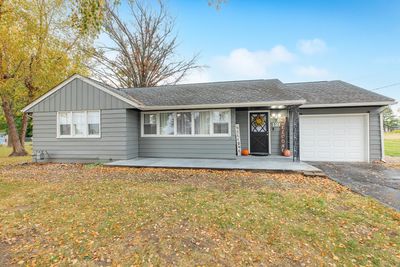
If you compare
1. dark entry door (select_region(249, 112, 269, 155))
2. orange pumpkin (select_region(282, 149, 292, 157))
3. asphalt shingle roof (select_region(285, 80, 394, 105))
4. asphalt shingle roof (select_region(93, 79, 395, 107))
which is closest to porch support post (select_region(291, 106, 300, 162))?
asphalt shingle roof (select_region(93, 79, 395, 107))

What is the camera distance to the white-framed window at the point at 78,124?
879 cm

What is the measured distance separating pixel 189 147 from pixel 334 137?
6.49m

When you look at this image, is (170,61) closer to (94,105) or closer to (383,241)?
(94,105)

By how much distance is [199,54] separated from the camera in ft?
61.2

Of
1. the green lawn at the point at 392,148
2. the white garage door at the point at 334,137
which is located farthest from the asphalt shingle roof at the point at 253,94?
the green lawn at the point at 392,148

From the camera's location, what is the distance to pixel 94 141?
28.7ft

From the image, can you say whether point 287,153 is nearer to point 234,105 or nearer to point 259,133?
point 259,133

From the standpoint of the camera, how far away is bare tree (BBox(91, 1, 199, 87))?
17.7 metres

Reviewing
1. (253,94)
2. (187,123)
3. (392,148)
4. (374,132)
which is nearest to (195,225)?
(187,123)

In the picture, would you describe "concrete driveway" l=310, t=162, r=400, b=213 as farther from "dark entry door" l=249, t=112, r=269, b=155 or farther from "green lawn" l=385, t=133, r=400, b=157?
"green lawn" l=385, t=133, r=400, b=157

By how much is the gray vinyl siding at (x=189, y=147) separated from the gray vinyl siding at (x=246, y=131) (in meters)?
1.61

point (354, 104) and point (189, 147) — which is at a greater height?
point (354, 104)

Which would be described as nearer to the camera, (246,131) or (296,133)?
(296,133)

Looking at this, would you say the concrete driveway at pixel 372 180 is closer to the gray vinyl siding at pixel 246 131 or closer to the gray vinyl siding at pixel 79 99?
the gray vinyl siding at pixel 246 131
